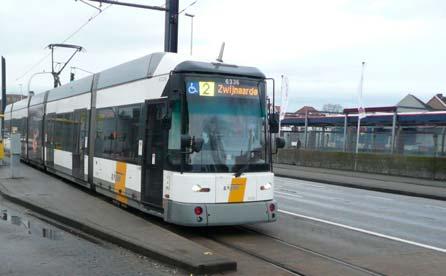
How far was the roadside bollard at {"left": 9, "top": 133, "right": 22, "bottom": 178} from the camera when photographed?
61.2 ft

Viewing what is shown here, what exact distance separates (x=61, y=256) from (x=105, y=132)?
589 centimetres

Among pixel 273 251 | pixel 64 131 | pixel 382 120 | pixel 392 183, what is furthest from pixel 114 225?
pixel 382 120

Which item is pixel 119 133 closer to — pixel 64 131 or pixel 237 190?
pixel 237 190

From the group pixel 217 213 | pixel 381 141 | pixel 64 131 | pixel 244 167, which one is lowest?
pixel 217 213

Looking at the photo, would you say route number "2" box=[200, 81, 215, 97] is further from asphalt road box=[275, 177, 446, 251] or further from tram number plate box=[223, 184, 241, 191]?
asphalt road box=[275, 177, 446, 251]

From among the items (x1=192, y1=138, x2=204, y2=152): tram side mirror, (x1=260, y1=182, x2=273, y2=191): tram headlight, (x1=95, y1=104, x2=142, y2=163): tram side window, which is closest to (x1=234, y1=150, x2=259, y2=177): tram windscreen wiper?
(x1=260, y1=182, x2=273, y2=191): tram headlight

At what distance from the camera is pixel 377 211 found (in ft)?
48.6

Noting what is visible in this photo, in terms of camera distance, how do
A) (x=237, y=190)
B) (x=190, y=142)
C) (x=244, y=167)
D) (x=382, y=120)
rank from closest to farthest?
(x=190, y=142) < (x=237, y=190) < (x=244, y=167) < (x=382, y=120)

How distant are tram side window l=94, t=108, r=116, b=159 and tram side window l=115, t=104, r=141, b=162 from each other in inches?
18.4

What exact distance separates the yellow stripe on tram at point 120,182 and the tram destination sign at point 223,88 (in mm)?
2953

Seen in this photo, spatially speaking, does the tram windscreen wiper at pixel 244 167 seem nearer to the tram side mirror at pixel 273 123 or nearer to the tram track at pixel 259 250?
the tram side mirror at pixel 273 123

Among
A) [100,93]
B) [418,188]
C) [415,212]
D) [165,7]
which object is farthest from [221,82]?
[418,188]

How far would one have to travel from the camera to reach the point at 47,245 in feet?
28.7

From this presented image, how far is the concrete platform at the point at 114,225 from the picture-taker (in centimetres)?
737
